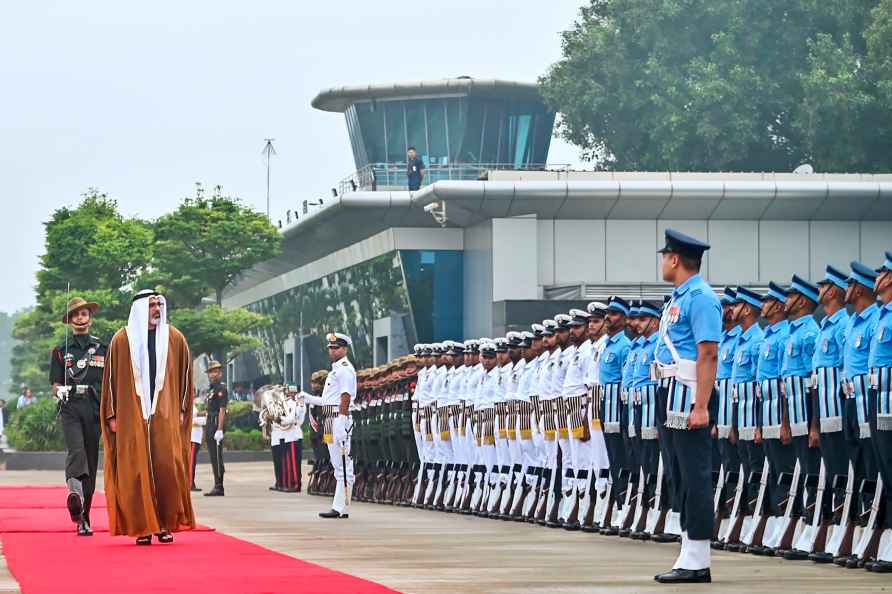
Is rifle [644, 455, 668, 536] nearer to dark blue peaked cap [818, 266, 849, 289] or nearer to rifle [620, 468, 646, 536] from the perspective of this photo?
rifle [620, 468, 646, 536]

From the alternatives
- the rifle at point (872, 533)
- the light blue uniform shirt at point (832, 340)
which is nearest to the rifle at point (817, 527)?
the rifle at point (872, 533)

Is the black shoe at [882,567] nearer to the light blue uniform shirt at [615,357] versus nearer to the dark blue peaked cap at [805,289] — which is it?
the dark blue peaked cap at [805,289]

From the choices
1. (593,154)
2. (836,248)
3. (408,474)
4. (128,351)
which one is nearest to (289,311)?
(593,154)

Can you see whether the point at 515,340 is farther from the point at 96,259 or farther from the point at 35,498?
the point at 96,259

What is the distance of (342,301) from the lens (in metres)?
58.6

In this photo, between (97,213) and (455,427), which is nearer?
(455,427)

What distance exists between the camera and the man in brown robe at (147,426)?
1524 cm

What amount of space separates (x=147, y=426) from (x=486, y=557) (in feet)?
9.88

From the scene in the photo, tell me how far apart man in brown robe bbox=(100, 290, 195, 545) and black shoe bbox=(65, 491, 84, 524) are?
0.97 m

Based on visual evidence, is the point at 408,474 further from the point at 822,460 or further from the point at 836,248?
the point at 836,248

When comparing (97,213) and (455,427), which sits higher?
(97,213)

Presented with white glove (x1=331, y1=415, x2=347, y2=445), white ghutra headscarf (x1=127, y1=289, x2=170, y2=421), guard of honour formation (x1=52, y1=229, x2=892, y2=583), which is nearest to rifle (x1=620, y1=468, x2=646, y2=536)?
guard of honour formation (x1=52, y1=229, x2=892, y2=583)

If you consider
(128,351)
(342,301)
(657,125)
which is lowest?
(128,351)

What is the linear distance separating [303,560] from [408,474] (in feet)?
39.0
